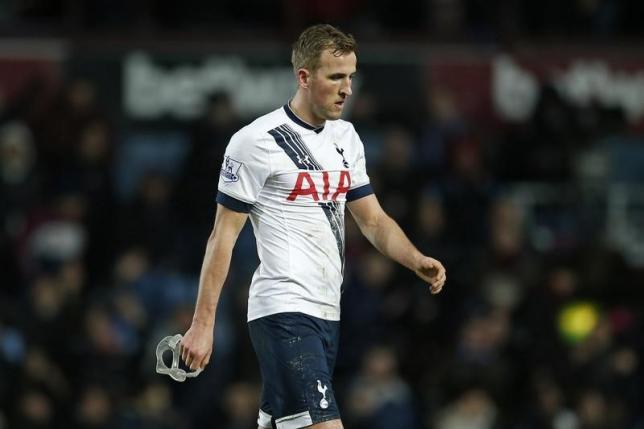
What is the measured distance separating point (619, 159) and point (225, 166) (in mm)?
9658

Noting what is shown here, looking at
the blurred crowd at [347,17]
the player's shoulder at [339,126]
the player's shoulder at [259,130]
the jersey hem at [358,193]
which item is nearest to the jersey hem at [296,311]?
the jersey hem at [358,193]

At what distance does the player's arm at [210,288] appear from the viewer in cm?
716

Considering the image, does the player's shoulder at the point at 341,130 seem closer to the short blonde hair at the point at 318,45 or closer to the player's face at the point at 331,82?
the player's face at the point at 331,82

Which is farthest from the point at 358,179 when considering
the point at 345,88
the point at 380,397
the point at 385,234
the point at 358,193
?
the point at 380,397

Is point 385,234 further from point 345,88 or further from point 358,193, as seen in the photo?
point 345,88

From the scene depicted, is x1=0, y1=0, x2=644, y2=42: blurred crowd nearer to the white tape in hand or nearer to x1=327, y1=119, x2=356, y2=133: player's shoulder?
x1=327, y1=119, x2=356, y2=133: player's shoulder

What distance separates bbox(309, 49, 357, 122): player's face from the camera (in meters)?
7.41

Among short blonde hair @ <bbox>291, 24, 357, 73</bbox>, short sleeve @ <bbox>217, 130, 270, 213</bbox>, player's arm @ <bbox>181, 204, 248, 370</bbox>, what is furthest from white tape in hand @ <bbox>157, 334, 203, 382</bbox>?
short blonde hair @ <bbox>291, 24, 357, 73</bbox>

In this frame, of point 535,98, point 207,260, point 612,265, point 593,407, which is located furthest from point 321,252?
point 535,98

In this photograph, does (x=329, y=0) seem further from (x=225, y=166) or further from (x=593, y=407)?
(x=225, y=166)

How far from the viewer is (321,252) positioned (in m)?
7.61

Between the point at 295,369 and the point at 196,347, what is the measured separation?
527mm

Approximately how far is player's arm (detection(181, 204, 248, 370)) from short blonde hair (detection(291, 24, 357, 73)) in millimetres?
812

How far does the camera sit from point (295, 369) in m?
7.37
